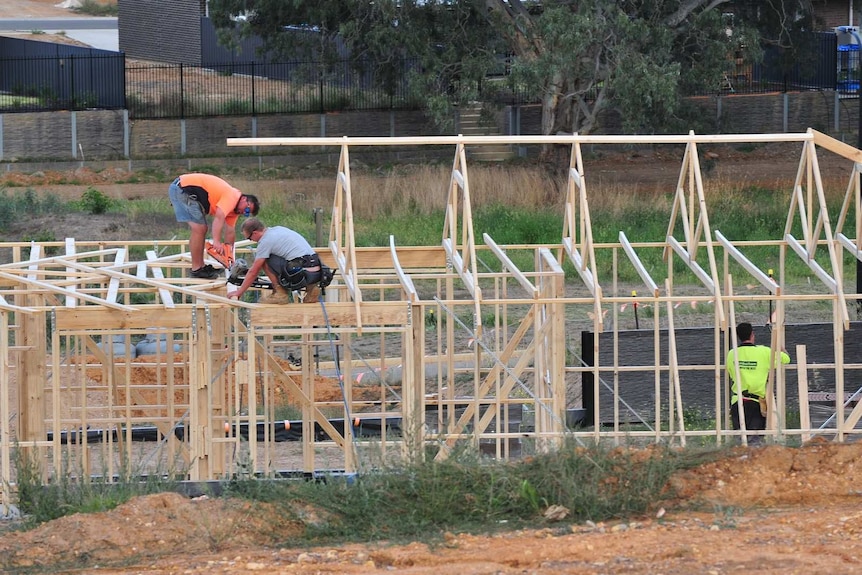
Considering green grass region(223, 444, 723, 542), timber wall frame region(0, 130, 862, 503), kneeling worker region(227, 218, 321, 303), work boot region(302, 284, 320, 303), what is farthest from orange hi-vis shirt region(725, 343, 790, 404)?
kneeling worker region(227, 218, 321, 303)

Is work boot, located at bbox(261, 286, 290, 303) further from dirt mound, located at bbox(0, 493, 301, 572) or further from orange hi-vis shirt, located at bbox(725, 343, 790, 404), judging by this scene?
orange hi-vis shirt, located at bbox(725, 343, 790, 404)

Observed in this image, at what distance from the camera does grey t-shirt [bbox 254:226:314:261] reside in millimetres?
13672

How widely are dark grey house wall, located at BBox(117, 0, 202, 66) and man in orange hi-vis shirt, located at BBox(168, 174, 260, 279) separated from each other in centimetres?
→ 3365

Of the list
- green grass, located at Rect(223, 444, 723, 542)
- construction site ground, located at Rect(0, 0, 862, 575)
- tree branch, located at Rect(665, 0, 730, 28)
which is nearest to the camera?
construction site ground, located at Rect(0, 0, 862, 575)

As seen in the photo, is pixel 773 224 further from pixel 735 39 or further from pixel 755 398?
pixel 755 398

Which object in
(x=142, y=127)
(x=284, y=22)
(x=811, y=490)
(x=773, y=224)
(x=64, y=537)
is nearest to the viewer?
(x=64, y=537)

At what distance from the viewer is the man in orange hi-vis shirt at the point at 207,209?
14.6m

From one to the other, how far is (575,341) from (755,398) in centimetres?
553

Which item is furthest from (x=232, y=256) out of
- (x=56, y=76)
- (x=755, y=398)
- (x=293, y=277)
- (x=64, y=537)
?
(x=56, y=76)

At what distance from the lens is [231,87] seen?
4188 cm

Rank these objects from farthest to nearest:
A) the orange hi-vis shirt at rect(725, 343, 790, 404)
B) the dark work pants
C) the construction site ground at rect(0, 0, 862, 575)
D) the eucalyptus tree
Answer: the eucalyptus tree, the dark work pants, the orange hi-vis shirt at rect(725, 343, 790, 404), the construction site ground at rect(0, 0, 862, 575)

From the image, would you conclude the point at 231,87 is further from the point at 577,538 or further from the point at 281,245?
the point at 577,538

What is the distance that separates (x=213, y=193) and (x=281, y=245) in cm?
150

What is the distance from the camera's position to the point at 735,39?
2997 cm
